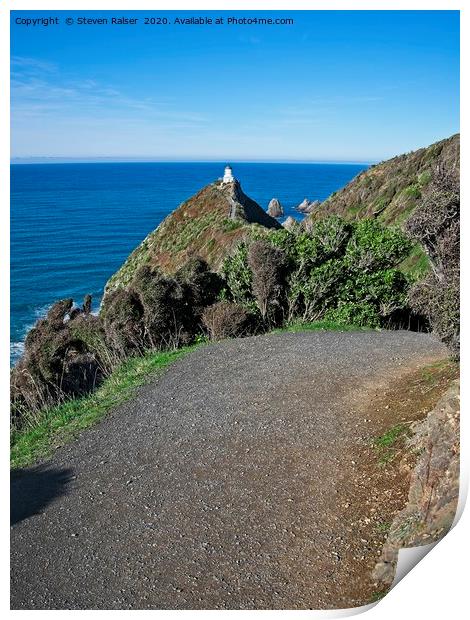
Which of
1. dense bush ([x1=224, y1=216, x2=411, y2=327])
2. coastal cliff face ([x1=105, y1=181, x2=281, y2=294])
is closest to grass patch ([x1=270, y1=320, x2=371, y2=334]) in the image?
dense bush ([x1=224, y1=216, x2=411, y2=327])

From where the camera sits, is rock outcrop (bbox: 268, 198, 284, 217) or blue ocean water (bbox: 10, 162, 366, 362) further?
rock outcrop (bbox: 268, 198, 284, 217)

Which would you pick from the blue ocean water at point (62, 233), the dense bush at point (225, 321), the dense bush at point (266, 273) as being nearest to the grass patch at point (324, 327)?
the dense bush at point (225, 321)

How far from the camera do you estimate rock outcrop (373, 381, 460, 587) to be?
5.20m

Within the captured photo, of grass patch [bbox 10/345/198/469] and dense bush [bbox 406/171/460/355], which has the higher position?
dense bush [bbox 406/171/460/355]

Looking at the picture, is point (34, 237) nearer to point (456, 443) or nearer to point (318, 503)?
point (318, 503)

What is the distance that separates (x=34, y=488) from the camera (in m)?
7.03

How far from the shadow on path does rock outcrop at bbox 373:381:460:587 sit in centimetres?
375

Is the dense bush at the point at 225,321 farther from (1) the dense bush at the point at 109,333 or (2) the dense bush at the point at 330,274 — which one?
(2) the dense bush at the point at 330,274

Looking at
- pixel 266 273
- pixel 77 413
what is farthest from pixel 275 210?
pixel 77 413

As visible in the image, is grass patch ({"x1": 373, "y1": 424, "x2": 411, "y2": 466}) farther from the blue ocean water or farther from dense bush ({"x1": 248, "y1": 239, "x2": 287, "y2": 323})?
dense bush ({"x1": 248, "y1": 239, "x2": 287, "y2": 323})

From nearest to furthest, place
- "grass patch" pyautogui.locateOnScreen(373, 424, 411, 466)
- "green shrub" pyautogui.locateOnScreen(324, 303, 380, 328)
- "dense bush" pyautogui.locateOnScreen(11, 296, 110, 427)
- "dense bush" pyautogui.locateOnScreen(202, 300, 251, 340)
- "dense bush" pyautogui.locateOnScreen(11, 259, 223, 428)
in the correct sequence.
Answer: "grass patch" pyautogui.locateOnScreen(373, 424, 411, 466) < "dense bush" pyautogui.locateOnScreen(11, 296, 110, 427) < "dense bush" pyautogui.locateOnScreen(11, 259, 223, 428) < "dense bush" pyautogui.locateOnScreen(202, 300, 251, 340) < "green shrub" pyautogui.locateOnScreen(324, 303, 380, 328)

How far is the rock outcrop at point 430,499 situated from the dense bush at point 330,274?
8532mm

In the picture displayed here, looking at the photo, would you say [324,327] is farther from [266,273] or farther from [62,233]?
[62,233]

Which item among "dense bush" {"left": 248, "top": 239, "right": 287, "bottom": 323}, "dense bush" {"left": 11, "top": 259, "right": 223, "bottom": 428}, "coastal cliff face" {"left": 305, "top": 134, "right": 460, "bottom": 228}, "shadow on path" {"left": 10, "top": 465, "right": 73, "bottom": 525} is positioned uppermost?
"coastal cliff face" {"left": 305, "top": 134, "right": 460, "bottom": 228}
